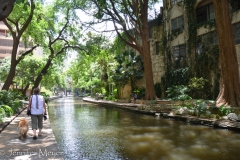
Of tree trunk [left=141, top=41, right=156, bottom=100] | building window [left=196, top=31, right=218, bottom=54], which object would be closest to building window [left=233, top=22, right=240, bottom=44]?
building window [left=196, top=31, right=218, bottom=54]

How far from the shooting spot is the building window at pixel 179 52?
946 inches

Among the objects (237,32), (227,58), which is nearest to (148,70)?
(237,32)

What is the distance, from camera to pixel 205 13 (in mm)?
22609

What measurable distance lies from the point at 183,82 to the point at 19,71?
27.9 meters

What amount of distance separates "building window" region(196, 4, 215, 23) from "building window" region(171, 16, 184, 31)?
177 cm

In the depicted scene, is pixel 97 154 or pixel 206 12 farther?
pixel 206 12

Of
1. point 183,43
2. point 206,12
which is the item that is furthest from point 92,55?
point 206,12

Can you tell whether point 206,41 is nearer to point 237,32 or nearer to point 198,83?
point 237,32

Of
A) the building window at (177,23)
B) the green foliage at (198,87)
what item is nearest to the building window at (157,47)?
the building window at (177,23)

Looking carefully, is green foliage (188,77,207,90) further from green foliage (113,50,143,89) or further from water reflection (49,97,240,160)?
green foliage (113,50,143,89)

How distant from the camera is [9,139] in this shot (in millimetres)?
7215

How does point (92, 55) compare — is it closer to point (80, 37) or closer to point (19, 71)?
point (80, 37)

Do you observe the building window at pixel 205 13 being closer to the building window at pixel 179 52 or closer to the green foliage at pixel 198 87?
the building window at pixel 179 52

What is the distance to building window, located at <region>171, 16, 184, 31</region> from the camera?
24.4 meters
